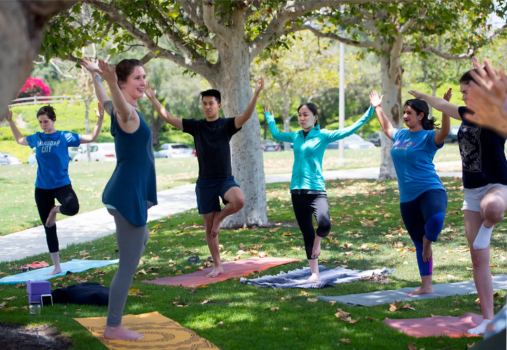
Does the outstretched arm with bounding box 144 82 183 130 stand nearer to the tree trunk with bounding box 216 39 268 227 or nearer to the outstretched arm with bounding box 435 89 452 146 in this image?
the outstretched arm with bounding box 435 89 452 146

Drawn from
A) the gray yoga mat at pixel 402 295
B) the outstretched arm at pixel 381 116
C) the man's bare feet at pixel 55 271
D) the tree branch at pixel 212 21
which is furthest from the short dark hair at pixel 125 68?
the tree branch at pixel 212 21

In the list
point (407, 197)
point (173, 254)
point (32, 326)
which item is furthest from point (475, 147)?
point (173, 254)

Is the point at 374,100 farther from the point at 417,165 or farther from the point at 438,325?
the point at 438,325

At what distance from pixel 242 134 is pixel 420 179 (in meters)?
5.77

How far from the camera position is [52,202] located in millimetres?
7195

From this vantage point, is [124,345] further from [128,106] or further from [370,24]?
[370,24]

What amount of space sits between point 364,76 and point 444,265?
47268mm

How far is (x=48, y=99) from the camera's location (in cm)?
5581

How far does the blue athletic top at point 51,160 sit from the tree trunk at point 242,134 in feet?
14.3

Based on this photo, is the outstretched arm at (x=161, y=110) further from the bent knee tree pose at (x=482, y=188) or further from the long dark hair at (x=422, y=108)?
the bent knee tree pose at (x=482, y=188)

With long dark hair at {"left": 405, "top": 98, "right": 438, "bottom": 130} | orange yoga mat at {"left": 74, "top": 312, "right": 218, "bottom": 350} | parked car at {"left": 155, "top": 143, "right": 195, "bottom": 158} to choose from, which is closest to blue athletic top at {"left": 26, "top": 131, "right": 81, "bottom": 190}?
orange yoga mat at {"left": 74, "top": 312, "right": 218, "bottom": 350}

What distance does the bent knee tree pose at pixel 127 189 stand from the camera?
413cm

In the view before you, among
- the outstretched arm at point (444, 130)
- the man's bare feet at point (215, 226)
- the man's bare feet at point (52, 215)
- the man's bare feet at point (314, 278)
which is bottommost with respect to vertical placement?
the man's bare feet at point (314, 278)

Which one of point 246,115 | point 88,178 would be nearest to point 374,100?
point 246,115
